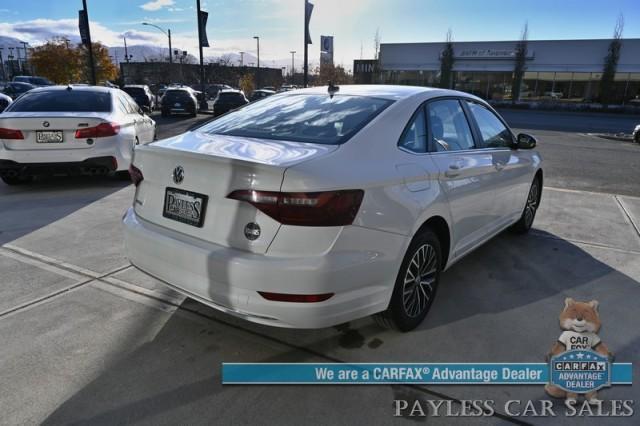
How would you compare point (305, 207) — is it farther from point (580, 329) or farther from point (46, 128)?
point (46, 128)

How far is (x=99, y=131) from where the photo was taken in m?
6.58

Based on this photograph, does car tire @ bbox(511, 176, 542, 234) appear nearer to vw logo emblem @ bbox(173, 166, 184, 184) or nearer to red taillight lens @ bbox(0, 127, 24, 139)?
vw logo emblem @ bbox(173, 166, 184, 184)

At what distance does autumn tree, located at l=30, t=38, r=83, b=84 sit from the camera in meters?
44.7

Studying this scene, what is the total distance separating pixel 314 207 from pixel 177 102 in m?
21.5

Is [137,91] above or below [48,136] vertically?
above

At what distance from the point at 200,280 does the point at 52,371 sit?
3.30 feet

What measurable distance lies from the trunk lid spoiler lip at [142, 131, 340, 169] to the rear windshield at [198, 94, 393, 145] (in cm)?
12

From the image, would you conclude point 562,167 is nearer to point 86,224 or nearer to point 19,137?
point 86,224

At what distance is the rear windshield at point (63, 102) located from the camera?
682cm

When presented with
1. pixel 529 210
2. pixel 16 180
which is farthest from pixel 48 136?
pixel 529 210

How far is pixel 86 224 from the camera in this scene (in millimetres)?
5250

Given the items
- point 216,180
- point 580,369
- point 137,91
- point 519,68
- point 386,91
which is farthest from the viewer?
point 519,68

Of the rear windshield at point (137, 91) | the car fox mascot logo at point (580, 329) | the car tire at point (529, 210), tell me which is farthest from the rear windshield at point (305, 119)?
the rear windshield at point (137, 91)

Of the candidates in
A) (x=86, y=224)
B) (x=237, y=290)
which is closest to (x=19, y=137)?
(x=86, y=224)
